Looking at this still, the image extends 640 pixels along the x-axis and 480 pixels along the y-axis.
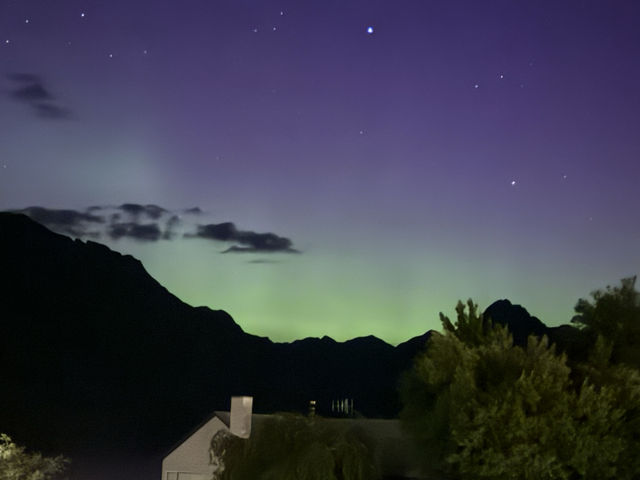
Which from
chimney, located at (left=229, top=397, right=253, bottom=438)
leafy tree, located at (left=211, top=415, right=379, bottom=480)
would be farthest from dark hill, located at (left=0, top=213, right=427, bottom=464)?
leafy tree, located at (left=211, top=415, right=379, bottom=480)

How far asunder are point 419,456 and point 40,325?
83390 mm

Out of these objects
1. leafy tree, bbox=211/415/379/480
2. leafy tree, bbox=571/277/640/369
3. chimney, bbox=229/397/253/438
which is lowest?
leafy tree, bbox=211/415/379/480

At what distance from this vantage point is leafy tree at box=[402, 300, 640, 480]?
82.2 ft

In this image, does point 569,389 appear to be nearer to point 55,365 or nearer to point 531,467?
point 531,467

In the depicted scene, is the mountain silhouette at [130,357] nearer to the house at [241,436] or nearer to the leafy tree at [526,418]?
the house at [241,436]

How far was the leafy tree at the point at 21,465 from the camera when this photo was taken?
3909 cm

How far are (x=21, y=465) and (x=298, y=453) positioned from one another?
1755 centimetres

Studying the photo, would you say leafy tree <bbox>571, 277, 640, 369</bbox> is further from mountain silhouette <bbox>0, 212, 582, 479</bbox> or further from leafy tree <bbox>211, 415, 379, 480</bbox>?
mountain silhouette <bbox>0, 212, 582, 479</bbox>

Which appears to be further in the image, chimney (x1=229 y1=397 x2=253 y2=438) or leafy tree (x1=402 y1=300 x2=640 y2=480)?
chimney (x1=229 y1=397 x2=253 y2=438)

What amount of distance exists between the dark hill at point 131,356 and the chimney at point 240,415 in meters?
70.2

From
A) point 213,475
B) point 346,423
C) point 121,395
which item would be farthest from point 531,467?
point 121,395

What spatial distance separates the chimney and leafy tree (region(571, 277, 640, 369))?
10.9 metres

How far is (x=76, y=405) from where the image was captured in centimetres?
9938

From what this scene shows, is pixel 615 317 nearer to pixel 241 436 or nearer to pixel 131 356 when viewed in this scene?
pixel 241 436
